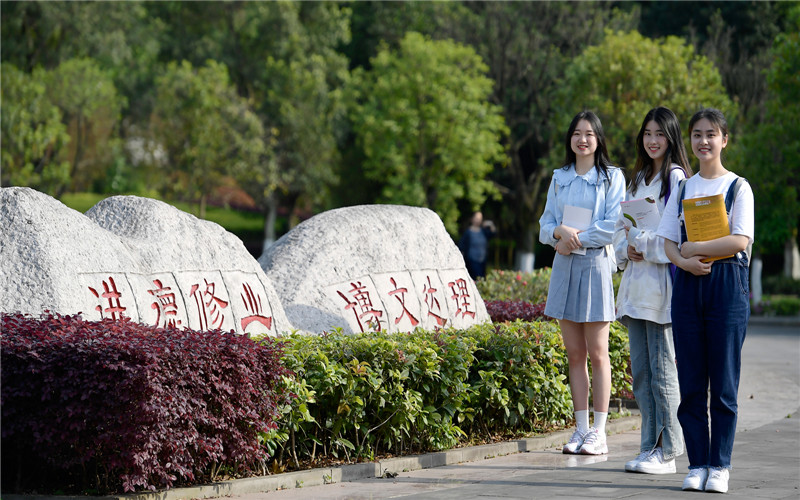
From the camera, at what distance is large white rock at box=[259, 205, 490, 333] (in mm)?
7945

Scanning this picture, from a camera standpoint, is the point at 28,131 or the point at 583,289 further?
the point at 28,131

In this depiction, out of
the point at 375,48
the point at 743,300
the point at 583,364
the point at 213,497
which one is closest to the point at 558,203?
the point at 583,364

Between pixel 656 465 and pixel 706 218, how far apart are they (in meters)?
1.53

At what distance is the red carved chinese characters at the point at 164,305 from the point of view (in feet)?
21.0

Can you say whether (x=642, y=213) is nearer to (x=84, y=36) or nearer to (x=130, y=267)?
(x=130, y=267)

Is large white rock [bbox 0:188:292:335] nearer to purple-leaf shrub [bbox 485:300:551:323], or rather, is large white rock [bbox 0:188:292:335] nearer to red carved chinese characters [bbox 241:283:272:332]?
red carved chinese characters [bbox 241:283:272:332]

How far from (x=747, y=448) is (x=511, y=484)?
216 cm

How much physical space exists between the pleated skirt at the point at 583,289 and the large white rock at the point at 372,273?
1.78 metres

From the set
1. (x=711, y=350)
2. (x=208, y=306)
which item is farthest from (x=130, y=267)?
(x=711, y=350)

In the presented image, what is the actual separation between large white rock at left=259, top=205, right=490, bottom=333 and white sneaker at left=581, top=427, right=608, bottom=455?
1969 mm

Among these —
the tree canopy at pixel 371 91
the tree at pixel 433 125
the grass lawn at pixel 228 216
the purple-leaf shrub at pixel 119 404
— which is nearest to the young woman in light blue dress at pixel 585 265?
the purple-leaf shrub at pixel 119 404

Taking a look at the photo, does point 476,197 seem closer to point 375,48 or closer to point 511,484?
point 375,48

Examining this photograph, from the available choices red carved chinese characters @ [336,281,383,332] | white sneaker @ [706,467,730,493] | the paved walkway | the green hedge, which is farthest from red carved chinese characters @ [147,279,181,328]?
white sneaker @ [706,467,730,493]

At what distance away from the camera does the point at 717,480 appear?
5211 millimetres
